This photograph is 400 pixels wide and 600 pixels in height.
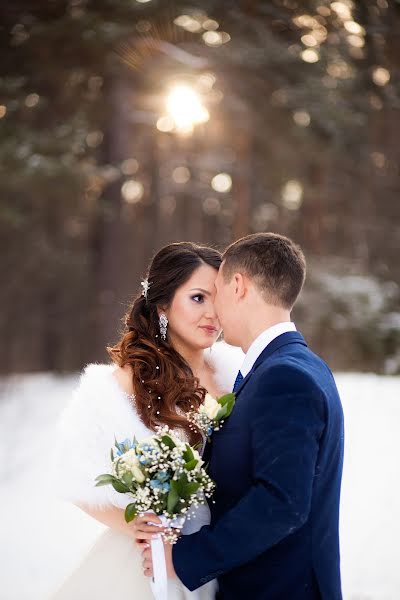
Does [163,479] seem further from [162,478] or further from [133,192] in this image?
[133,192]

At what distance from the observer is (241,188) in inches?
585

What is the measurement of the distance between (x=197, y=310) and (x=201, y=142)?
42.6 ft

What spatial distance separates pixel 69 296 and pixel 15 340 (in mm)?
2124

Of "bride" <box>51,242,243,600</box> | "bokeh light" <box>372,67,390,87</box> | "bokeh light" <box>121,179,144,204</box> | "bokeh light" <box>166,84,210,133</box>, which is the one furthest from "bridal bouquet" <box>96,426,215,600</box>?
"bokeh light" <box>121,179,144,204</box>

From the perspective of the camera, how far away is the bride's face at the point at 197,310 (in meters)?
3.62

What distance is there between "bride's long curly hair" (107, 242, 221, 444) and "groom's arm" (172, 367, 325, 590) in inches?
35.3

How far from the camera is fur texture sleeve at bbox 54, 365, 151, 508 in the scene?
3.01m

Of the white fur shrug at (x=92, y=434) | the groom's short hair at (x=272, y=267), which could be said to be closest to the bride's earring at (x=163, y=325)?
the white fur shrug at (x=92, y=434)

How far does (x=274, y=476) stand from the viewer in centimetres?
226

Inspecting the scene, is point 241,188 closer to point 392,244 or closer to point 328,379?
point 392,244

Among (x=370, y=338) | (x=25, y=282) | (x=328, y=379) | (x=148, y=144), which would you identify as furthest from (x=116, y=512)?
(x=148, y=144)

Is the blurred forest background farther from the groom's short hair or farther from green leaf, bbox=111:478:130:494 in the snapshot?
green leaf, bbox=111:478:130:494

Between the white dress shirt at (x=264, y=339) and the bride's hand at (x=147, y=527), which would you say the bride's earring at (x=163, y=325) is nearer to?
the white dress shirt at (x=264, y=339)

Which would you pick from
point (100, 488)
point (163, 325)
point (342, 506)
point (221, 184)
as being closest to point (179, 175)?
point (221, 184)
